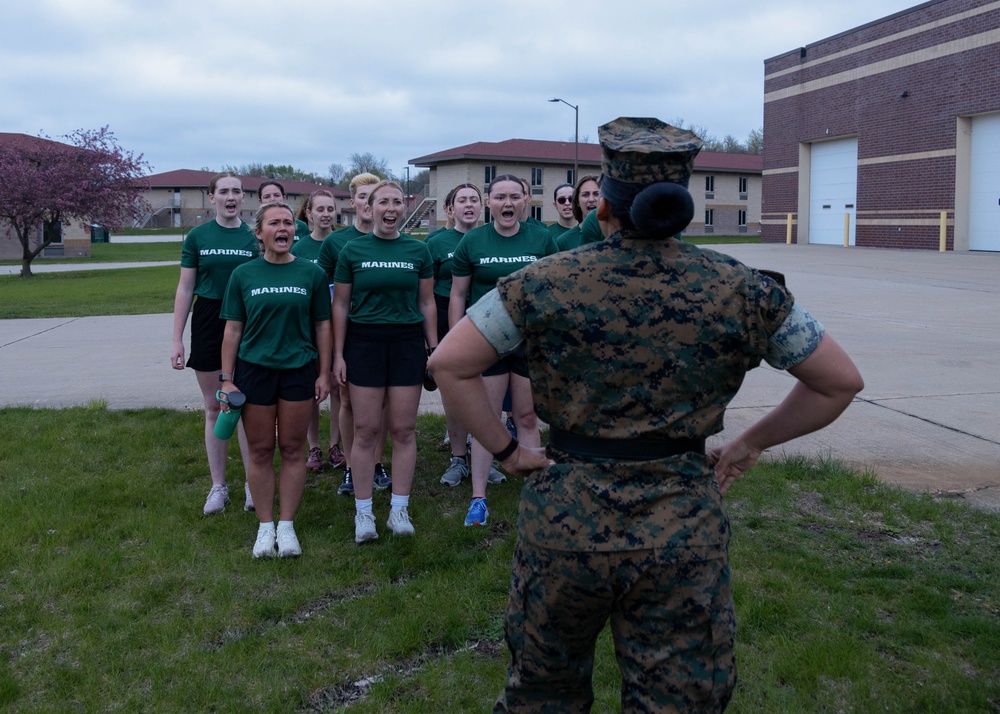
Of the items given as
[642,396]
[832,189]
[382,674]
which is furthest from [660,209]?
[832,189]

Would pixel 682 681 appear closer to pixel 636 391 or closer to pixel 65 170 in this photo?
pixel 636 391

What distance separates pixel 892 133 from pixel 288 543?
112 feet

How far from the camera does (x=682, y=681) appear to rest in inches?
85.1

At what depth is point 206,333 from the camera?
562cm

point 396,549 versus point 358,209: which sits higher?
point 358,209

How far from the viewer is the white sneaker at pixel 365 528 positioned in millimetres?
5082

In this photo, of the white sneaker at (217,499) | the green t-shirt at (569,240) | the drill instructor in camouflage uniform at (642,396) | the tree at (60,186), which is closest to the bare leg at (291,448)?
the white sneaker at (217,499)

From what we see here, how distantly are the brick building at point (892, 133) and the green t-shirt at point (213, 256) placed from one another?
29659mm

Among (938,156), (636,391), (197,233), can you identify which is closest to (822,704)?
(636,391)

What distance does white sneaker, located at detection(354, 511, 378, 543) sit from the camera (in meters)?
5.08

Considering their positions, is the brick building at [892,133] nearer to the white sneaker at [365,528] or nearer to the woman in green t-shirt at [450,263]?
the woman in green t-shirt at [450,263]

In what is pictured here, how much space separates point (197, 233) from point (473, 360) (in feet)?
12.4

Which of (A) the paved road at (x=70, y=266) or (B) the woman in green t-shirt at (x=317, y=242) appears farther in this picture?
(A) the paved road at (x=70, y=266)

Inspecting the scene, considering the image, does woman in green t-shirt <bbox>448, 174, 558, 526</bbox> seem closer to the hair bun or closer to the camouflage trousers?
the camouflage trousers
